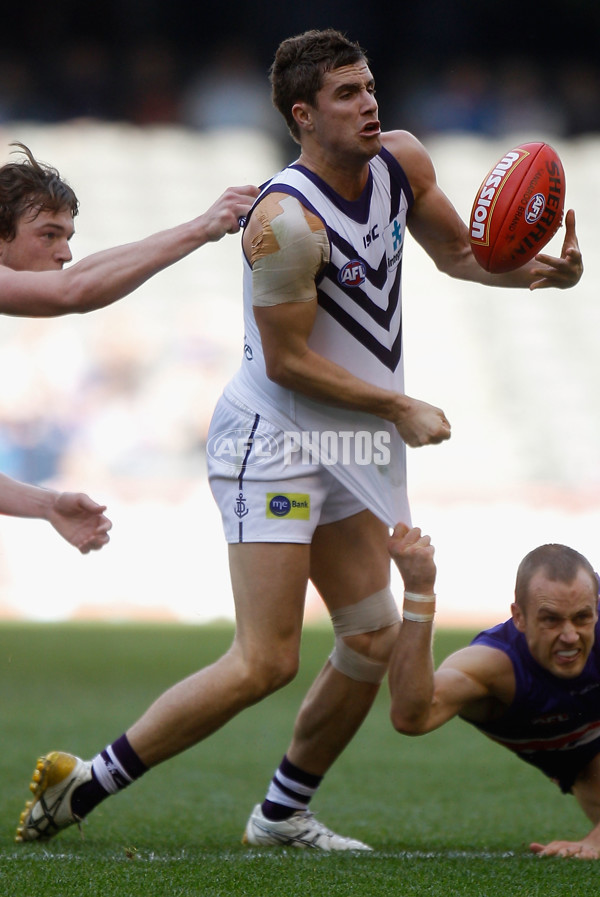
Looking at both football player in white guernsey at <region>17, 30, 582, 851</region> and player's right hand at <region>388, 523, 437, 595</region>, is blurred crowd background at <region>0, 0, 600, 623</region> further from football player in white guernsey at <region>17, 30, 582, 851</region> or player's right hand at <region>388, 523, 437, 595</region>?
player's right hand at <region>388, 523, 437, 595</region>

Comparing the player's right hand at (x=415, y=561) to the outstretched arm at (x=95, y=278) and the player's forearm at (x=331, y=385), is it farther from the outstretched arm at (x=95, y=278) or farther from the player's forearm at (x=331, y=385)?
the outstretched arm at (x=95, y=278)

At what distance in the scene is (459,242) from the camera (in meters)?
4.05

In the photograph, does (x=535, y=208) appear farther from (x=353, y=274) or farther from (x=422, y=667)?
(x=422, y=667)

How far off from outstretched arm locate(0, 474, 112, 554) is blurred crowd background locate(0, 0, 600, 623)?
7.90 meters

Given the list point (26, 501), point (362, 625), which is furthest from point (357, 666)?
point (26, 501)

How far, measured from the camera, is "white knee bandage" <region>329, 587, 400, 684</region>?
12.2ft

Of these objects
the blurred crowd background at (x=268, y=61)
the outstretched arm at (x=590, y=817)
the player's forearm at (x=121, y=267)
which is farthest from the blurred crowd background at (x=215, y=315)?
the player's forearm at (x=121, y=267)

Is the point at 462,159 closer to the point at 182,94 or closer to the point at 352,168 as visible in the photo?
the point at 182,94

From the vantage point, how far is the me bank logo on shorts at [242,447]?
357cm

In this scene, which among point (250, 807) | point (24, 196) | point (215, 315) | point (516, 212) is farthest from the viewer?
point (215, 315)

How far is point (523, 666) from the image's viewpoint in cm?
351

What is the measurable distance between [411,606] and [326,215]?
114 centimetres

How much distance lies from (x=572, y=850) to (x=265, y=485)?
1.37 meters

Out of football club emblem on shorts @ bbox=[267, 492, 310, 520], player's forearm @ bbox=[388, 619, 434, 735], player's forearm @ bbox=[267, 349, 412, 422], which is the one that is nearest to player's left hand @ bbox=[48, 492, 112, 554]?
football club emblem on shorts @ bbox=[267, 492, 310, 520]
